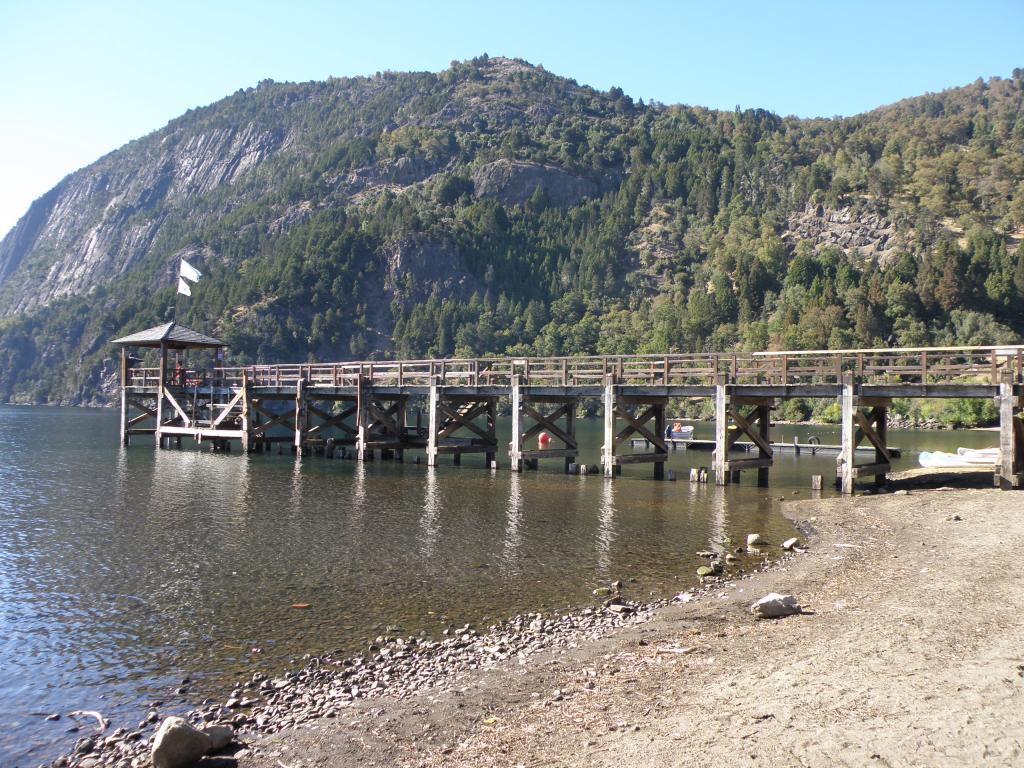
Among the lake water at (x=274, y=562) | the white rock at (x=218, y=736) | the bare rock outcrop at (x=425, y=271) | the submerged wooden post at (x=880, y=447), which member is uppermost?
the bare rock outcrop at (x=425, y=271)

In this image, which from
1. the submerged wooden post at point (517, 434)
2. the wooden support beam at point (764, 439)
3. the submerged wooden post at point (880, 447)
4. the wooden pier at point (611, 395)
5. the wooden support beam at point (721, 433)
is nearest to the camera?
the wooden pier at point (611, 395)

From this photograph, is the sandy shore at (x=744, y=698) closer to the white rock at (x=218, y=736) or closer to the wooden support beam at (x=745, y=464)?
the white rock at (x=218, y=736)

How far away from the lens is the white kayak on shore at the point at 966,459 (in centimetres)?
3601

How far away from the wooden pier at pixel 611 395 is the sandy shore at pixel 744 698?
14.9 metres

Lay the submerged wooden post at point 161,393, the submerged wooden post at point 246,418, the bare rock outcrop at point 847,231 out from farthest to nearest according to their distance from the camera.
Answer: the bare rock outcrop at point 847,231 < the submerged wooden post at point 161,393 < the submerged wooden post at point 246,418

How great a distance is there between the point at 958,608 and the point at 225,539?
1723 centimetres

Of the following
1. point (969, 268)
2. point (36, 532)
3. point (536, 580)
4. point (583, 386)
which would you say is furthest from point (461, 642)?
point (969, 268)

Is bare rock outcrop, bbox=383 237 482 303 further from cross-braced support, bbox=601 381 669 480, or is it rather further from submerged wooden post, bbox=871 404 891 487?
submerged wooden post, bbox=871 404 891 487

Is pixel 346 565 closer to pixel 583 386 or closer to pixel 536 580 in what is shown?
pixel 536 580

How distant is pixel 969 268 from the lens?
128m

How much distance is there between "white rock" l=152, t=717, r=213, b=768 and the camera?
313 inches

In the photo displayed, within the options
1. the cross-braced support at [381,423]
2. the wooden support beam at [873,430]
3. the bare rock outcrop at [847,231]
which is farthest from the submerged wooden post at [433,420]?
the bare rock outcrop at [847,231]

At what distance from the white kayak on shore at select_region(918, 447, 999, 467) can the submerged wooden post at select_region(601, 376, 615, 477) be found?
16.4m

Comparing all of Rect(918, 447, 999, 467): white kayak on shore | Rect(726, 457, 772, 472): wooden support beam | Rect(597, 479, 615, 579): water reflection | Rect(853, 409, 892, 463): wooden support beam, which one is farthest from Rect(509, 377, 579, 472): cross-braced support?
Rect(918, 447, 999, 467): white kayak on shore
